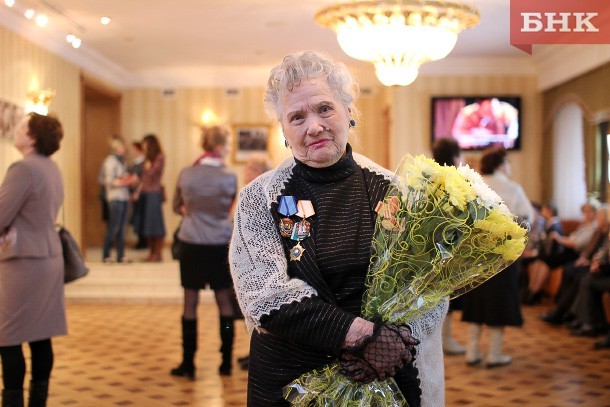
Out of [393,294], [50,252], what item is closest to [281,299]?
[393,294]

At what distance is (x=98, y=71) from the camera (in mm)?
13602

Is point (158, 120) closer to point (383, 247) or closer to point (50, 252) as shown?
point (50, 252)

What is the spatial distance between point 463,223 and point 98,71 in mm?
Result: 12601

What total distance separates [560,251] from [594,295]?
6.88ft

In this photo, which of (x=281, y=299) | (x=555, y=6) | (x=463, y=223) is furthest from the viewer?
(x=555, y=6)

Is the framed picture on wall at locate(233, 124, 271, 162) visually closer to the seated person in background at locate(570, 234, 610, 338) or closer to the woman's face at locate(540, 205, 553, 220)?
the woman's face at locate(540, 205, 553, 220)

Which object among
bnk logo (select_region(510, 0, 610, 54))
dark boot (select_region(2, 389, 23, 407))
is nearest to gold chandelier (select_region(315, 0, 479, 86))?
bnk logo (select_region(510, 0, 610, 54))

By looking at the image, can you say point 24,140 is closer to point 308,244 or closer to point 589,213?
point 308,244

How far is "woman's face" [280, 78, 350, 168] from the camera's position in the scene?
204 cm

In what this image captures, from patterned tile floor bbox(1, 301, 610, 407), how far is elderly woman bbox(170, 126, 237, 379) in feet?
1.57

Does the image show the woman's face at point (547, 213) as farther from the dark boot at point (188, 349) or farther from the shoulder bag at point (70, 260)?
the shoulder bag at point (70, 260)

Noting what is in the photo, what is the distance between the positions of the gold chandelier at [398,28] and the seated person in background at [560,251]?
2469mm

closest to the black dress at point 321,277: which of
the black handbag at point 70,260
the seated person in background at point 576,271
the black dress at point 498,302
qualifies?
the black handbag at point 70,260

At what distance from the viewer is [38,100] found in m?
10.2
